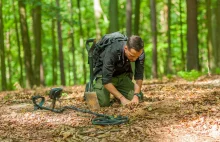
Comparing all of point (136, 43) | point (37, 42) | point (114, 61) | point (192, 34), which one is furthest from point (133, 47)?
point (37, 42)

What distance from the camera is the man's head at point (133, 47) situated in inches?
194

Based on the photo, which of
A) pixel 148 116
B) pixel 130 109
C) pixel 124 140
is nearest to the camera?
pixel 124 140

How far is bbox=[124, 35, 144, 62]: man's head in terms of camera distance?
16.2 ft

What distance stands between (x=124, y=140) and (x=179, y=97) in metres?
2.39

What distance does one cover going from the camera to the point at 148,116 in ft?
14.8

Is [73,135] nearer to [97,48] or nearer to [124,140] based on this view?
[124,140]

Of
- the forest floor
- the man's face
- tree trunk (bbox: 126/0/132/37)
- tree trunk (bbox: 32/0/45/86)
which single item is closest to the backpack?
the man's face

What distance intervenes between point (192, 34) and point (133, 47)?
19.2ft

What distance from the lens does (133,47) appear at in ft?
16.3

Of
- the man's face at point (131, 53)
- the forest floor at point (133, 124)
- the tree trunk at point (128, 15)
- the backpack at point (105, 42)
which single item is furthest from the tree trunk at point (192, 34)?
the man's face at point (131, 53)

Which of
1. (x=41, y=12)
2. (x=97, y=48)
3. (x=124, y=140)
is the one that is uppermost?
(x=41, y=12)

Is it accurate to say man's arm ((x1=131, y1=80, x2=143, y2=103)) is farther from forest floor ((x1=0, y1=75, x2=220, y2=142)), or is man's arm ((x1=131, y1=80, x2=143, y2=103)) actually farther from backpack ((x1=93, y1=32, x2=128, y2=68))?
backpack ((x1=93, y1=32, x2=128, y2=68))

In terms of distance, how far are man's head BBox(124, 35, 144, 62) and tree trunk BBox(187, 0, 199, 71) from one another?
5598mm

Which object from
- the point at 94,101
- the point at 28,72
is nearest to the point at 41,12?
the point at 28,72
